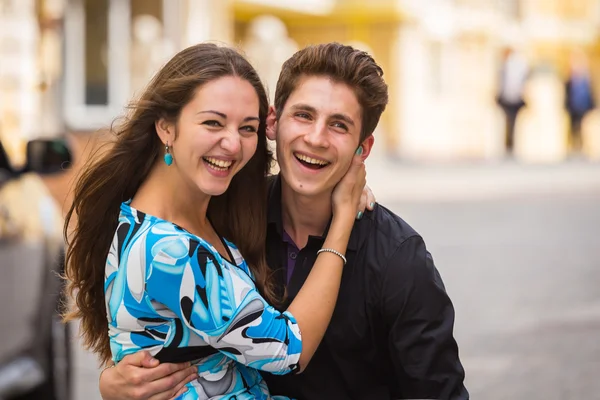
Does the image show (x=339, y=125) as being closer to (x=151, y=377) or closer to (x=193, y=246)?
(x=193, y=246)

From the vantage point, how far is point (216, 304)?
2688mm

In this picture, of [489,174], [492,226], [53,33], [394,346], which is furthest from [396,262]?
[489,174]

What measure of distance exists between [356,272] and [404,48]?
27.6 metres

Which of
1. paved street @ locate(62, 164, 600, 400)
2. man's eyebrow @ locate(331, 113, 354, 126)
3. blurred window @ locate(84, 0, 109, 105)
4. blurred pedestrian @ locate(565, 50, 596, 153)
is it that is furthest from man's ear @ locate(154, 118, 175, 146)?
blurred pedestrian @ locate(565, 50, 596, 153)

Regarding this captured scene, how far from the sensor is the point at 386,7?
94.9 ft

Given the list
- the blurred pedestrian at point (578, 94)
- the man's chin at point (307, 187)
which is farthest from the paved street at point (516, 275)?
the blurred pedestrian at point (578, 94)

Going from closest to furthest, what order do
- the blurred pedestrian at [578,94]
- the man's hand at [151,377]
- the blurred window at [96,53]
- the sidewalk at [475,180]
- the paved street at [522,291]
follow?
the man's hand at [151,377] → the paved street at [522,291] → the blurred window at [96,53] → the sidewalk at [475,180] → the blurred pedestrian at [578,94]

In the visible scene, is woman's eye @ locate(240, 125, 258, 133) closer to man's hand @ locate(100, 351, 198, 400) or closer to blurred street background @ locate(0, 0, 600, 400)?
blurred street background @ locate(0, 0, 600, 400)

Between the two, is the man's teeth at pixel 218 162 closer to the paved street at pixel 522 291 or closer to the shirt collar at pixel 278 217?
the shirt collar at pixel 278 217

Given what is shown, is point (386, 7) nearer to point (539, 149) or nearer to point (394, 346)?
point (539, 149)

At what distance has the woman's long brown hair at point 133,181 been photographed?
2.91 metres

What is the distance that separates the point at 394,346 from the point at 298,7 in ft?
80.9

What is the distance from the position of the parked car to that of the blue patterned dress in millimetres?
1693

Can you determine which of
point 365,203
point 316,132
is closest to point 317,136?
point 316,132
